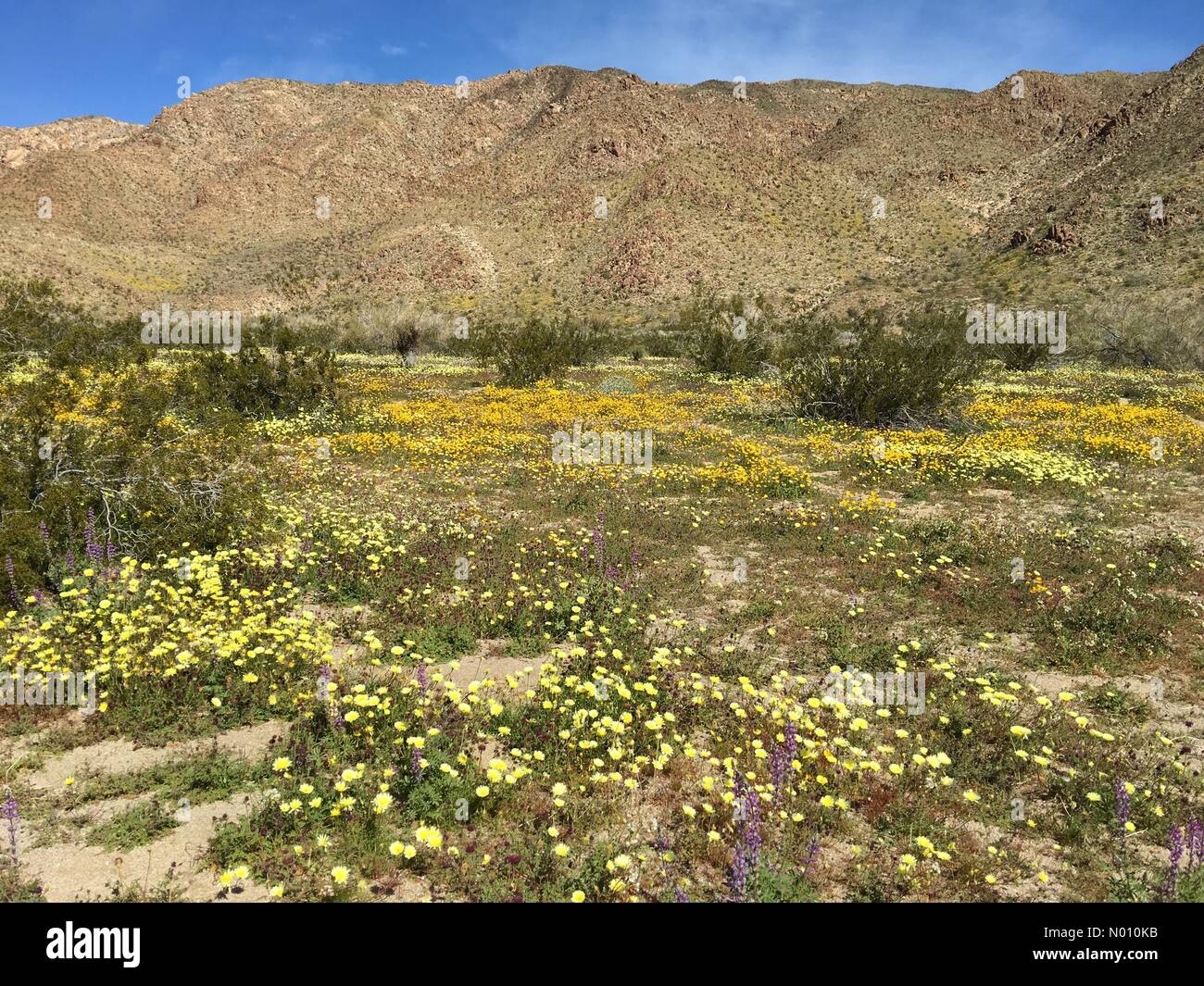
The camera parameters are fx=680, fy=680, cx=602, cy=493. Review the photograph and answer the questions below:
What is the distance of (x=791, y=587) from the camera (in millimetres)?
8555

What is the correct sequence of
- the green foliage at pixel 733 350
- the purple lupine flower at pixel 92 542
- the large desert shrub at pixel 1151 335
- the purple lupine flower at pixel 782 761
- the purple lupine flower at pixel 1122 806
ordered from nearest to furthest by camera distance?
the purple lupine flower at pixel 1122 806
the purple lupine flower at pixel 782 761
the purple lupine flower at pixel 92 542
the green foliage at pixel 733 350
the large desert shrub at pixel 1151 335

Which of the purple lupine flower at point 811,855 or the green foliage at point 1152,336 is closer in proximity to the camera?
the purple lupine flower at point 811,855

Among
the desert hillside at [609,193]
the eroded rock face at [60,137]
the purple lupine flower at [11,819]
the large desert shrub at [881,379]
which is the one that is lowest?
the purple lupine flower at [11,819]

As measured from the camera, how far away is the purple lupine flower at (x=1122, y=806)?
4.38 meters

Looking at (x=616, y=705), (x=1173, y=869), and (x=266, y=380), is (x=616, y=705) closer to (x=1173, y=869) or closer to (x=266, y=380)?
(x=1173, y=869)

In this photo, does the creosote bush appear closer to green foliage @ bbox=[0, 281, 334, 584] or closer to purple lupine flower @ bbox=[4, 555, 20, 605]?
green foliage @ bbox=[0, 281, 334, 584]

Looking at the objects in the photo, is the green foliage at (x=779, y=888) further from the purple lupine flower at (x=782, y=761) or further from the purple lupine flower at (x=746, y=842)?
the purple lupine flower at (x=782, y=761)

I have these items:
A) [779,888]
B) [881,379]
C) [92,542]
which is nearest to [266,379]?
[92,542]

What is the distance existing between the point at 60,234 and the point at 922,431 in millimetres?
96951

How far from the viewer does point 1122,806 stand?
14.3 ft

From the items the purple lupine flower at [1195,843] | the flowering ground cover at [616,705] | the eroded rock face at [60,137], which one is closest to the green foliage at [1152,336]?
the flowering ground cover at [616,705]

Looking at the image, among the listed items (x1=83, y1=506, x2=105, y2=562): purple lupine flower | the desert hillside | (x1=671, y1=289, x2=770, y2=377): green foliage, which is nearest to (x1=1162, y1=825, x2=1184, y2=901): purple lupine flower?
(x1=83, y1=506, x2=105, y2=562): purple lupine flower

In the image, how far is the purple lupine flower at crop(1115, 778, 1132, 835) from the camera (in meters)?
4.38
